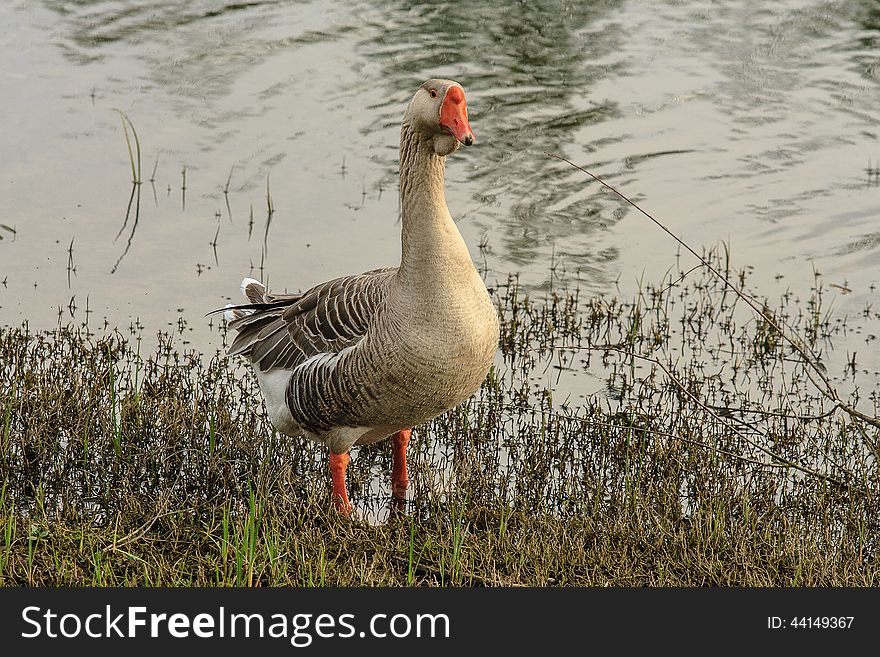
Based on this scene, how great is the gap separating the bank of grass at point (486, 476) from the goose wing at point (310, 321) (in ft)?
1.87

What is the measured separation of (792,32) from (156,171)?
8976 mm

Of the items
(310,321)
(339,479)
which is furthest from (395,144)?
(339,479)

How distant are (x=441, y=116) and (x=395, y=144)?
689 centimetres

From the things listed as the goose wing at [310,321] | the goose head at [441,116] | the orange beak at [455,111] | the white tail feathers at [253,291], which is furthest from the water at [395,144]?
the orange beak at [455,111]

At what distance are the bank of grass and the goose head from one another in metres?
1.70

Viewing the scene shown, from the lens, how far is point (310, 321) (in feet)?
20.6

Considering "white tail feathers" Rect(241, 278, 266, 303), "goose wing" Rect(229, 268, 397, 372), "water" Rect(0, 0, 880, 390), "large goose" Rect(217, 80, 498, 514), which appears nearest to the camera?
"large goose" Rect(217, 80, 498, 514)

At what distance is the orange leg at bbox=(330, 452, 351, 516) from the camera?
20.1ft

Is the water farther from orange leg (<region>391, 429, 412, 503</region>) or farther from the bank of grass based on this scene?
orange leg (<region>391, 429, 412, 503</region>)

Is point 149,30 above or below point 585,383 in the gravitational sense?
above

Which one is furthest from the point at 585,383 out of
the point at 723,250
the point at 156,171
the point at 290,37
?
the point at 290,37

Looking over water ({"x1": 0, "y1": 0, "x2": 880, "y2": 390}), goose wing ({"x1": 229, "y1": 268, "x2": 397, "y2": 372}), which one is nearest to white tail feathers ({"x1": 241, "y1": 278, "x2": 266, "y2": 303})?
goose wing ({"x1": 229, "y1": 268, "x2": 397, "y2": 372})

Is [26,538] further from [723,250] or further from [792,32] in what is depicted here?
[792,32]

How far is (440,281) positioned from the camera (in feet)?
18.1
